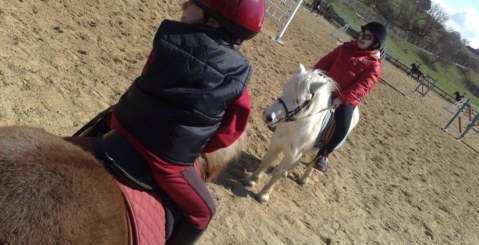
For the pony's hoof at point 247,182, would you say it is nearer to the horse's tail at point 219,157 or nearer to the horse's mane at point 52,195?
the horse's tail at point 219,157

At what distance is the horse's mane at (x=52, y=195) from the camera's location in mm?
1159

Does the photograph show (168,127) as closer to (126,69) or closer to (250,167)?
(250,167)

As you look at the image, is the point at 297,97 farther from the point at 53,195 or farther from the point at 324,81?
Result: the point at 53,195

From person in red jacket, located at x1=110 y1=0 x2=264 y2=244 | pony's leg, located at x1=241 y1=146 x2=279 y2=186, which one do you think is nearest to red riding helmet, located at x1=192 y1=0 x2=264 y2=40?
person in red jacket, located at x1=110 y1=0 x2=264 y2=244

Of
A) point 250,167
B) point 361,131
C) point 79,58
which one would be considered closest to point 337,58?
point 250,167

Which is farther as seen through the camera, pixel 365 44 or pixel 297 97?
pixel 365 44

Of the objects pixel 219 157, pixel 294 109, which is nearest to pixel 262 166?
pixel 294 109

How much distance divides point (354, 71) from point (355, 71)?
0.4 inches

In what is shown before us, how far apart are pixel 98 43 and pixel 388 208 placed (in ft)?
16.1

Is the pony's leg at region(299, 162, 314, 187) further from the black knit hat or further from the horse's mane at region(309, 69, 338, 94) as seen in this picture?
the black knit hat

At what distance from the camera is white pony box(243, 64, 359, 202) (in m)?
3.67

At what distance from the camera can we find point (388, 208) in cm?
585

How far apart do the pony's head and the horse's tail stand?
69.1 inches

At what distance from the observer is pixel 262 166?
14.9 feet
